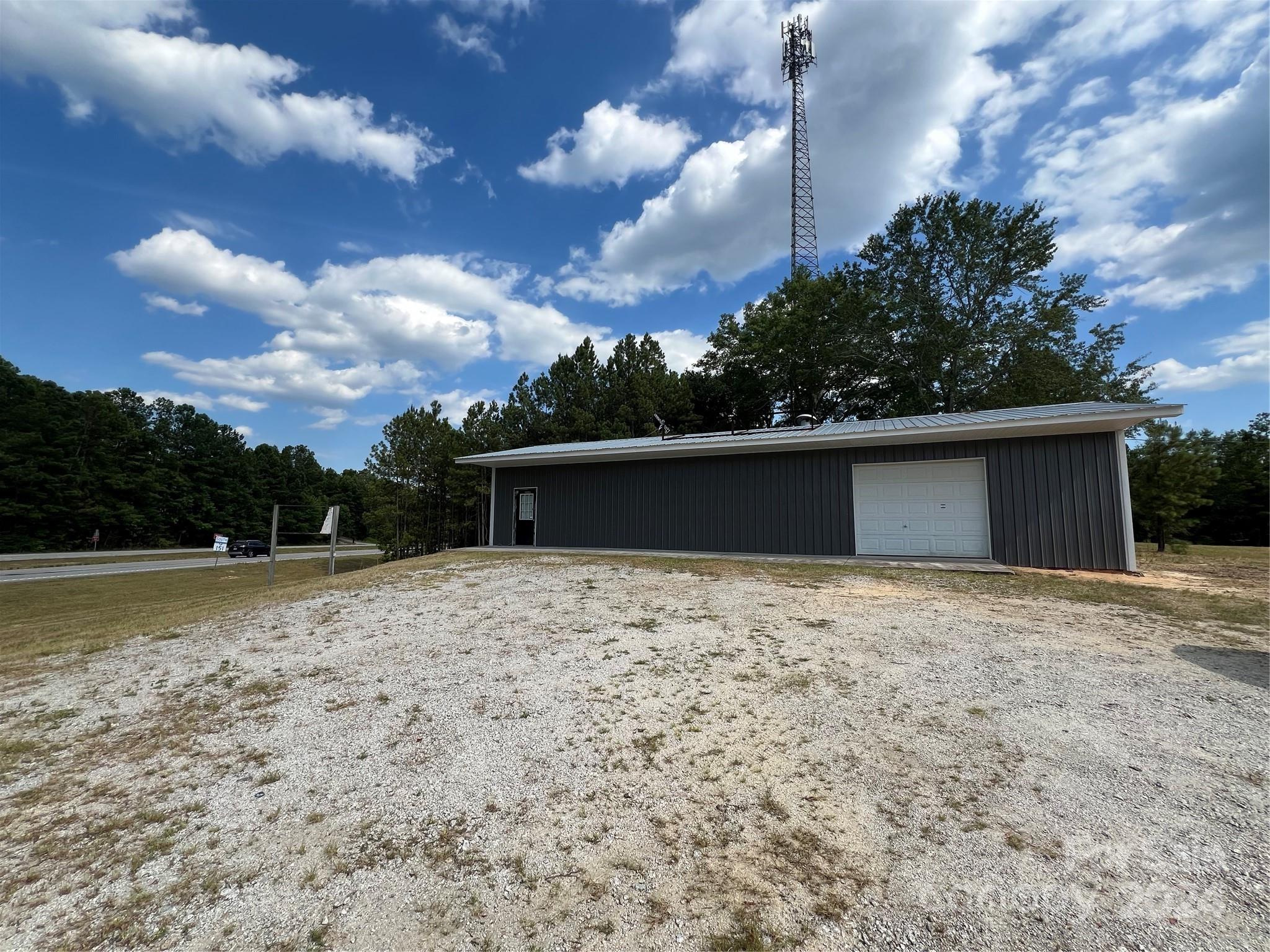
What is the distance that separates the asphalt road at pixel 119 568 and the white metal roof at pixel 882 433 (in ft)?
51.9

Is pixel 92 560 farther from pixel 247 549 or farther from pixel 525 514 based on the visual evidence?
pixel 525 514

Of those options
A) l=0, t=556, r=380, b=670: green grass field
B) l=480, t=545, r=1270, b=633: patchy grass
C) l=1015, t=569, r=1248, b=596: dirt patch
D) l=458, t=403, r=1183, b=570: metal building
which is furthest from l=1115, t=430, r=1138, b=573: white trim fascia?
l=0, t=556, r=380, b=670: green grass field

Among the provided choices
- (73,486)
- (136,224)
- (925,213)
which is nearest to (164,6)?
(136,224)

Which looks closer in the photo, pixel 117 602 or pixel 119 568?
pixel 117 602

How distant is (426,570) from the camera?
953cm

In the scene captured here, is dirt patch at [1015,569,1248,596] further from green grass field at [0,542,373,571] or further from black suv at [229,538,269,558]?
black suv at [229,538,269,558]

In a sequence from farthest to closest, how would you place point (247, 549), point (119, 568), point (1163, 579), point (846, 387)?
point (247, 549) → point (846, 387) → point (119, 568) → point (1163, 579)

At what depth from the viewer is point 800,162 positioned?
2292cm

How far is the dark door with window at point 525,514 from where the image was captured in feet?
46.5

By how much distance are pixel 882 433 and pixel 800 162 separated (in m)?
18.8

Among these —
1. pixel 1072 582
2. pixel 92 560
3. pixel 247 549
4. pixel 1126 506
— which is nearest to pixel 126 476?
pixel 247 549

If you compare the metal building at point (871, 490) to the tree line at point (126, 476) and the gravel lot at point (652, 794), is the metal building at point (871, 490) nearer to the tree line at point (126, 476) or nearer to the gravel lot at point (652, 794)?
the gravel lot at point (652, 794)

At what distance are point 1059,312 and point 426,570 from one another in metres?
24.3

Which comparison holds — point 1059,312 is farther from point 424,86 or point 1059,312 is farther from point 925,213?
point 424,86
